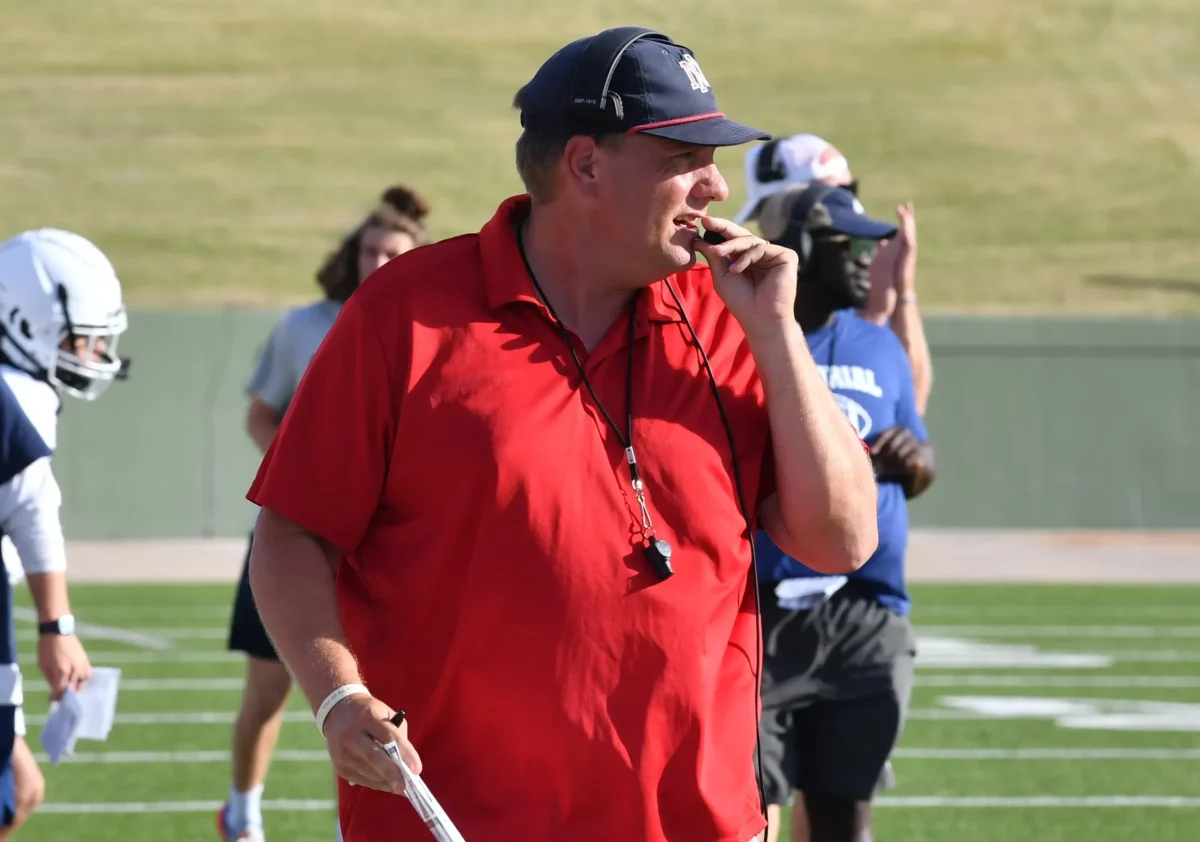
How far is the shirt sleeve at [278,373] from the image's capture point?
22.3 ft

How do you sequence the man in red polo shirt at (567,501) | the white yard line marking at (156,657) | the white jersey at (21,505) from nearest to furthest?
the man in red polo shirt at (567,501)
the white jersey at (21,505)
the white yard line marking at (156,657)

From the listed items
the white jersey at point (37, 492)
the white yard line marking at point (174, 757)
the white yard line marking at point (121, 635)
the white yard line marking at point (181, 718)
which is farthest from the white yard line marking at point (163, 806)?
the white yard line marking at point (121, 635)

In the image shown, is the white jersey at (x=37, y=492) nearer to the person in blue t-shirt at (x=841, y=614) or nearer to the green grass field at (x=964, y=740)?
→ the person in blue t-shirt at (x=841, y=614)

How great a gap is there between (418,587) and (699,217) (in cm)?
70

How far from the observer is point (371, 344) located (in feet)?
9.47

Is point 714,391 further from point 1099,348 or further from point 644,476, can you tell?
point 1099,348

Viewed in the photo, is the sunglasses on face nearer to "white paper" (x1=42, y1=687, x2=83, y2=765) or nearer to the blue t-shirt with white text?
the blue t-shirt with white text

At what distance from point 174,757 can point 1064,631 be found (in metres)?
6.37

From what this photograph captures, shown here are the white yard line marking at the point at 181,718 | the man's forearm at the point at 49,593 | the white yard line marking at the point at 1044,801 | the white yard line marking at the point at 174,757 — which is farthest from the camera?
the white yard line marking at the point at 181,718

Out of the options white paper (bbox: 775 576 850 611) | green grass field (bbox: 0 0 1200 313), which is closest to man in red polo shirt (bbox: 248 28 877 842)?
white paper (bbox: 775 576 850 611)

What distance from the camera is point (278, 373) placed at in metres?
6.84

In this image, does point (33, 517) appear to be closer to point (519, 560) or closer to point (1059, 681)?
point (519, 560)

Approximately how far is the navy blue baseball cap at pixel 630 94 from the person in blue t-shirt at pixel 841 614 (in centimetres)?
221

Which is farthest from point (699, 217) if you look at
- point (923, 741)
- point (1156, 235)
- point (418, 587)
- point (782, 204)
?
point (1156, 235)
